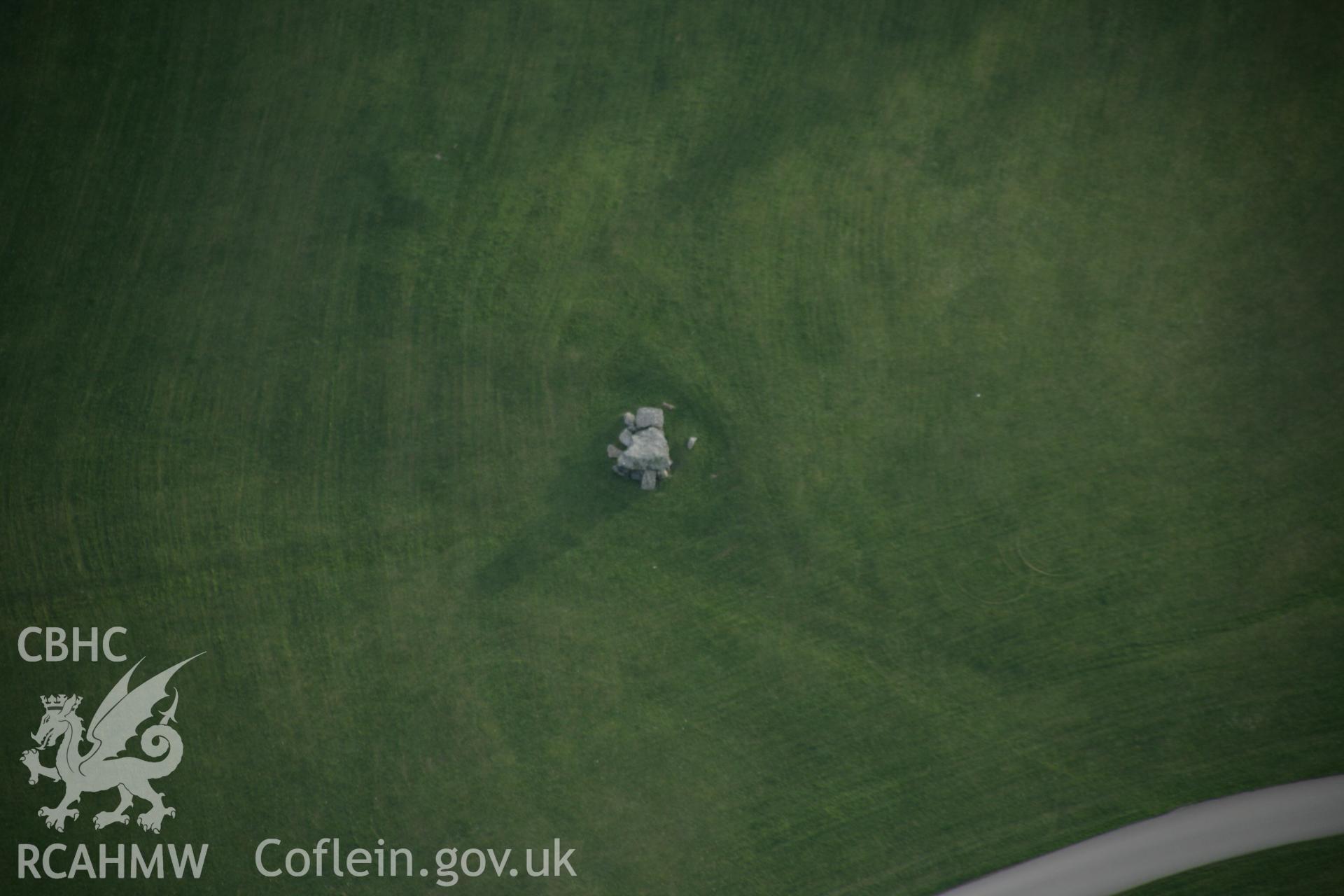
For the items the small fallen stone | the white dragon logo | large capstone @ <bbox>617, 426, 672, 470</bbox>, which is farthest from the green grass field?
large capstone @ <bbox>617, 426, 672, 470</bbox>

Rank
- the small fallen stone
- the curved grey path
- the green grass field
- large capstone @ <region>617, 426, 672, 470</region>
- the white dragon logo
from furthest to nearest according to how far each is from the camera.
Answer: the small fallen stone → large capstone @ <region>617, 426, 672, 470</region> → the green grass field → the white dragon logo → the curved grey path

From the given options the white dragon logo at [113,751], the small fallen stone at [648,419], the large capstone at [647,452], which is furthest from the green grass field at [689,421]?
the large capstone at [647,452]

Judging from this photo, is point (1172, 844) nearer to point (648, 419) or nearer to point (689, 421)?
point (689, 421)

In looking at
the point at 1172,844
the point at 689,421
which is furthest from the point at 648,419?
the point at 1172,844

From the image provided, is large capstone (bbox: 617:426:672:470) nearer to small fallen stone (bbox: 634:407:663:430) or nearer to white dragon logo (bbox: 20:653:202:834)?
small fallen stone (bbox: 634:407:663:430)

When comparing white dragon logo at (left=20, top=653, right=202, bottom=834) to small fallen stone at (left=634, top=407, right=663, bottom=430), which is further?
small fallen stone at (left=634, top=407, right=663, bottom=430)

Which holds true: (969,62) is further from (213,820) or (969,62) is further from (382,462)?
(213,820)

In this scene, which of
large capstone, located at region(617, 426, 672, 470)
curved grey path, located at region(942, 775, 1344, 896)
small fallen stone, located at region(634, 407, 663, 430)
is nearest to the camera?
curved grey path, located at region(942, 775, 1344, 896)
